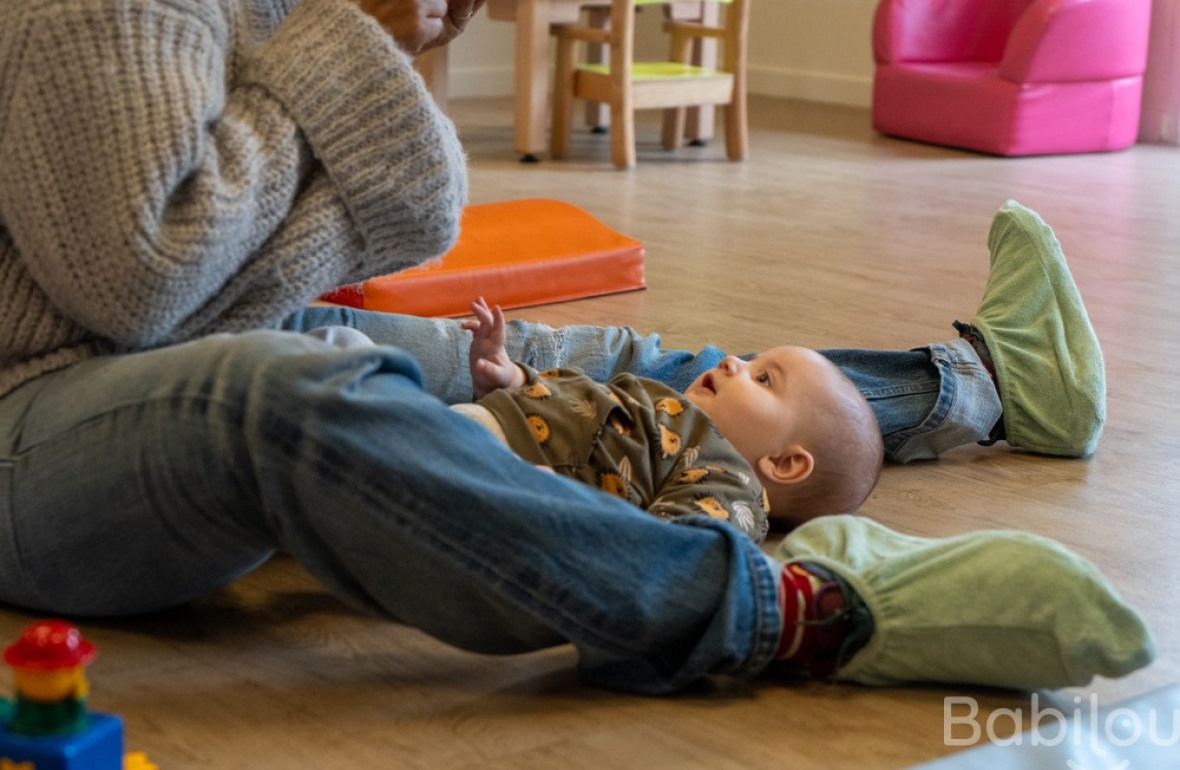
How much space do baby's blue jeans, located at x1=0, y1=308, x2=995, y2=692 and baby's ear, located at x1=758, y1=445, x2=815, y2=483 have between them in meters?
0.31

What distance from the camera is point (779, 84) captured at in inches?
224

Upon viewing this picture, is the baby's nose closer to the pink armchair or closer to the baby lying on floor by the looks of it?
the baby lying on floor

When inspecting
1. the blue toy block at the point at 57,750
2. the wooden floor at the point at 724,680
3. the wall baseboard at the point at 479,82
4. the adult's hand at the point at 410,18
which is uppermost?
the adult's hand at the point at 410,18

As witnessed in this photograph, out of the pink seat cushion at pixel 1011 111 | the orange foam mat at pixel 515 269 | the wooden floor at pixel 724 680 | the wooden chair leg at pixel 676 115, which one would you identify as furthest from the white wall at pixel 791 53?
the orange foam mat at pixel 515 269

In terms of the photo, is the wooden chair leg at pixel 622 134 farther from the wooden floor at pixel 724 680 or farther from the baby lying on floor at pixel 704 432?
the baby lying on floor at pixel 704 432

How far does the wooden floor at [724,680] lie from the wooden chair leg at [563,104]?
0.91m

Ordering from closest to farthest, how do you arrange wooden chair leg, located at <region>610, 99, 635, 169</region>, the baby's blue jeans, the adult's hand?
the baby's blue jeans
the adult's hand
wooden chair leg, located at <region>610, 99, 635, 169</region>

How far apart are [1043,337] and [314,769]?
3.15 ft

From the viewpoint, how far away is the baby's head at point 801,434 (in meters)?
1.28

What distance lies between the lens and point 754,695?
39.6 inches

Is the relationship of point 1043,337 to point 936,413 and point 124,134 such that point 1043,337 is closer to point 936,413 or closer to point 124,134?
point 936,413

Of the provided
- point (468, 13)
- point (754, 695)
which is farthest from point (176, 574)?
point (468, 13)

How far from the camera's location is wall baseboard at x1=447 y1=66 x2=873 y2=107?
539 cm

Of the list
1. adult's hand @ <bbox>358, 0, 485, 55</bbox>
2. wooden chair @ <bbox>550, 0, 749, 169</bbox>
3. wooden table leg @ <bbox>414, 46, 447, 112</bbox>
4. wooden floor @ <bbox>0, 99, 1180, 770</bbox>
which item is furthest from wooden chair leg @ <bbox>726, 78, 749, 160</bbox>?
adult's hand @ <bbox>358, 0, 485, 55</bbox>
